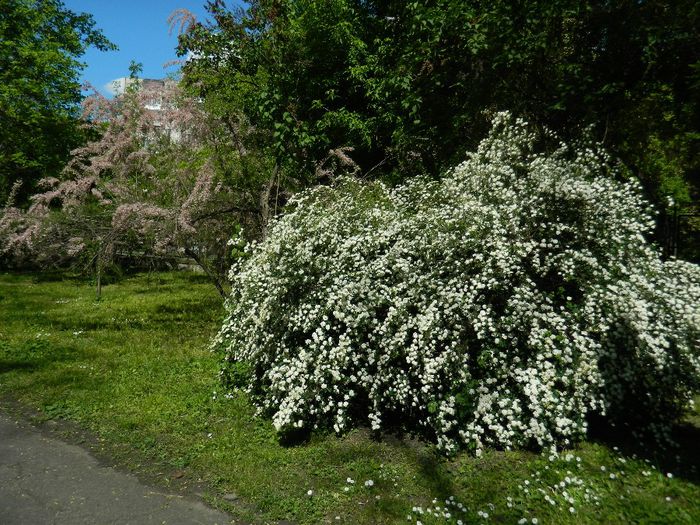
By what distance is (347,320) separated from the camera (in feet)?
16.0

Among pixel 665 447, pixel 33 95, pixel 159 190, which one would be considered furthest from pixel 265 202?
pixel 33 95

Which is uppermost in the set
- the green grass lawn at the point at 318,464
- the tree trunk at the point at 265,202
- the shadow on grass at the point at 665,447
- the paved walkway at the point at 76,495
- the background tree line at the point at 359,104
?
the background tree line at the point at 359,104

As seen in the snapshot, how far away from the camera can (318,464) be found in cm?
450

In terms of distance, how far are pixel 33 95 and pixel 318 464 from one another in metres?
22.9

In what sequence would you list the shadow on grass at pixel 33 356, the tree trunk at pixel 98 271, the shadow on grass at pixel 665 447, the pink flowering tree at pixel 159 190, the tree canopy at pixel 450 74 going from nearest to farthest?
the shadow on grass at pixel 665 447 → the shadow on grass at pixel 33 356 → the tree canopy at pixel 450 74 → the pink flowering tree at pixel 159 190 → the tree trunk at pixel 98 271

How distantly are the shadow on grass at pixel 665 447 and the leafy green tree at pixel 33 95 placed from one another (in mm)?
20981

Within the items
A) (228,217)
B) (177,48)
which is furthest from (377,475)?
(177,48)

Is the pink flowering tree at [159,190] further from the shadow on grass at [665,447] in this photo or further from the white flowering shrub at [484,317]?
the shadow on grass at [665,447]

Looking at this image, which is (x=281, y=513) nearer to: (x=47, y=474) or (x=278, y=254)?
(x=47, y=474)

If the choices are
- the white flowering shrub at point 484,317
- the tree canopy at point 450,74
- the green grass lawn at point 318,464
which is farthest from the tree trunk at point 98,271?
the white flowering shrub at point 484,317

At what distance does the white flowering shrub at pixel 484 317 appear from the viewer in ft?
14.8

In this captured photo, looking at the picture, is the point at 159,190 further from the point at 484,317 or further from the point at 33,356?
the point at 484,317

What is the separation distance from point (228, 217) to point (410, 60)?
4.53m

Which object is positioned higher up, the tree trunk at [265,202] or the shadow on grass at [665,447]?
the tree trunk at [265,202]
